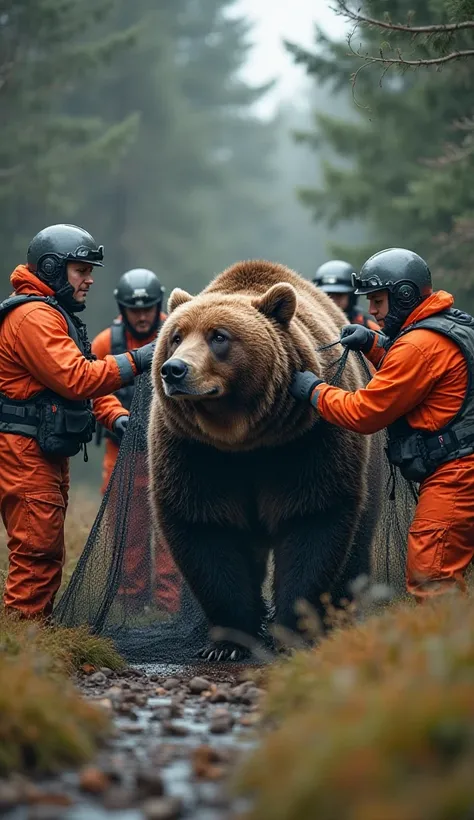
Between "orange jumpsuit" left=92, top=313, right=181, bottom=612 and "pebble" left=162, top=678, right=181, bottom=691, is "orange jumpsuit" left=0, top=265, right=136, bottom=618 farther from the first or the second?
"pebble" left=162, top=678, right=181, bottom=691

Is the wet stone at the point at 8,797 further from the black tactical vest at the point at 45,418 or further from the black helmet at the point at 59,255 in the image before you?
the black helmet at the point at 59,255

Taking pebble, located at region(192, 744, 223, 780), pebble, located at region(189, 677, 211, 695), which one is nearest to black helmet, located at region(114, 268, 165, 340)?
pebble, located at region(189, 677, 211, 695)

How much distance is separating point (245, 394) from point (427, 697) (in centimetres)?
346

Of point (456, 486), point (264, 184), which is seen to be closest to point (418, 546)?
point (456, 486)

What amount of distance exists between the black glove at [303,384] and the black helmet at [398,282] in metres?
0.56

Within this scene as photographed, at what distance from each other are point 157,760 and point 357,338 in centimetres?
352

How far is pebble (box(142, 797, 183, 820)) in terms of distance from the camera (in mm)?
3291

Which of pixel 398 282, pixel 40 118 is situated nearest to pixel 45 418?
pixel 398 282

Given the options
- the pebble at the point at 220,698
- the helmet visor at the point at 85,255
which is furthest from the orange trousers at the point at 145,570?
the pebble at the point at 220,698

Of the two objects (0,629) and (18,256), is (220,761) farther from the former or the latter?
(18,256)

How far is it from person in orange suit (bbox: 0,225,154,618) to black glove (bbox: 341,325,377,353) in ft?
4.24

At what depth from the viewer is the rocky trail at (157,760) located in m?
3.40

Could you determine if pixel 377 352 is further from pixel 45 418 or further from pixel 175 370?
pixel 45 418

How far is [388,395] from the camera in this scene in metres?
6.28
